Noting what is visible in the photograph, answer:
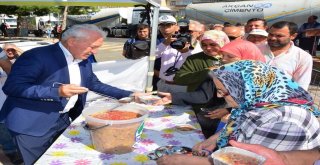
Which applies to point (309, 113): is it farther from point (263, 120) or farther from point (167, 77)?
point (167, 77)

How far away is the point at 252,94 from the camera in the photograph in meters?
1.36

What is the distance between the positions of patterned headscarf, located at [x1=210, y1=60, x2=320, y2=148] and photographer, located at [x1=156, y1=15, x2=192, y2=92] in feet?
5.76

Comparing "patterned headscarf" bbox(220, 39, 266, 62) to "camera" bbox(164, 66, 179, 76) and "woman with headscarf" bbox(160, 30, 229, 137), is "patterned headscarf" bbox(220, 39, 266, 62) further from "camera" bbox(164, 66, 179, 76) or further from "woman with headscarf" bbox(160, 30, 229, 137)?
"camera" bbox(164, 66, 179, 76)

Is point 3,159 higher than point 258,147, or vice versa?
point 258,147

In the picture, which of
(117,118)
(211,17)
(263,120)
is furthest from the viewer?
(211,17)

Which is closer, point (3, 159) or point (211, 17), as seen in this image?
point (3, 159)

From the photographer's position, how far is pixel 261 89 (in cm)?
135

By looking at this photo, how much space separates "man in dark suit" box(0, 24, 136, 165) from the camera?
2111mm

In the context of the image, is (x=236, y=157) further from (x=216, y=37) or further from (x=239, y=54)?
(x=216, y=37)

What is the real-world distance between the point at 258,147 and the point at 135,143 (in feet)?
2.76

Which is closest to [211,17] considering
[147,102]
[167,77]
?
[167,77]

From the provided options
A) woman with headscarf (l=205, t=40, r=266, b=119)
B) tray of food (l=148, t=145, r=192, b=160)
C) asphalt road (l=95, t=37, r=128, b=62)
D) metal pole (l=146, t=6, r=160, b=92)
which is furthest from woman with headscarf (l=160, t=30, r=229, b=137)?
asphalt road (l=95, t=37, r=128, b=62)

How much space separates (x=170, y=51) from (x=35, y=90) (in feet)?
7.13

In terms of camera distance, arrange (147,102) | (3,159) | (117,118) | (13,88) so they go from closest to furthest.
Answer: (117,118) → (13,88) → (147,102) → (3,159)
